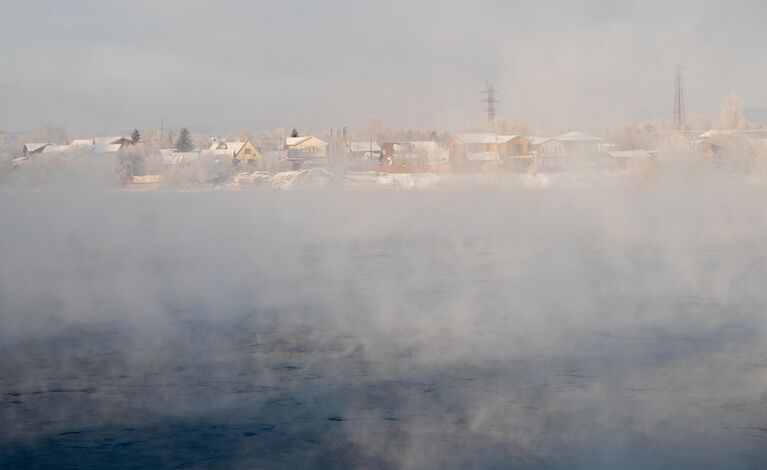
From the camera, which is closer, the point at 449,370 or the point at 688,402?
the point at 688,402

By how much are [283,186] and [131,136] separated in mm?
7940

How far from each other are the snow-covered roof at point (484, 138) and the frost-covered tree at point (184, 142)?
1147 cm

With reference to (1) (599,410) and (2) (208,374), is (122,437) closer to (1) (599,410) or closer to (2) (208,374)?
(2) (208,374)

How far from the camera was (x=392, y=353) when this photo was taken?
5.22 m

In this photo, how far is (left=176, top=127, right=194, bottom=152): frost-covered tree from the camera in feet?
101

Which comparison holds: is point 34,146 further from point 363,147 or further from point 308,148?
point 363,147

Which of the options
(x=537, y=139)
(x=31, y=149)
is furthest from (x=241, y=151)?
(x=537, y=139)

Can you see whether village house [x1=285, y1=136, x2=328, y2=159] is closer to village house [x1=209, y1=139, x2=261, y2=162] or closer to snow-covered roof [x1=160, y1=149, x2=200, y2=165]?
village house [x1=209, y1=139, x2=261, y2=162]

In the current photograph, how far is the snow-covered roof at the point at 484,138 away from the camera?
21953 mm

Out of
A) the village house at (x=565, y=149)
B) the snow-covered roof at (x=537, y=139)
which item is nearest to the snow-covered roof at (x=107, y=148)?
the snow-covered roof at (x=537, y=139)

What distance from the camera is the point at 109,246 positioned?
38.1ft

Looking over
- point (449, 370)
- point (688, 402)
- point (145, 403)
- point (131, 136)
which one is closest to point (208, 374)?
point (145, 403)

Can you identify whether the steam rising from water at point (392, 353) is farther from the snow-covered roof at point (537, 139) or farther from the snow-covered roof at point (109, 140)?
the snow-covered roof at point (109, 140)

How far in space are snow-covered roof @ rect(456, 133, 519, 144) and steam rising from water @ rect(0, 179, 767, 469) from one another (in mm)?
10806
